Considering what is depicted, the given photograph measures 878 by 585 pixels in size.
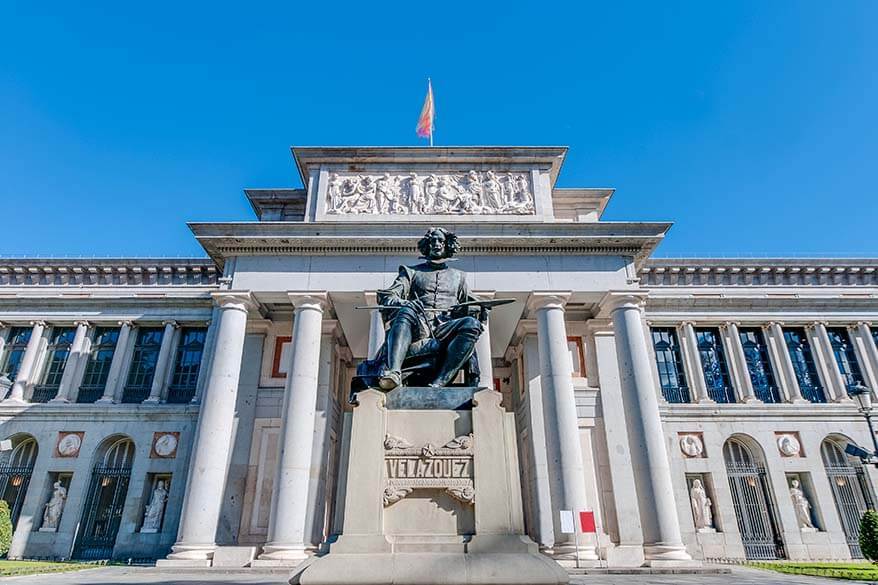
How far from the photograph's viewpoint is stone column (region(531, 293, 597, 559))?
17.5 m

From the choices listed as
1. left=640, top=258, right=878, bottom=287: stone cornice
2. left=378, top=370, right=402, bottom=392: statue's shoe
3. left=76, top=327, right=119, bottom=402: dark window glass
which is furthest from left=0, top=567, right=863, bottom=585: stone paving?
left=640, top=258, right=878, bottom=287: stone cornice

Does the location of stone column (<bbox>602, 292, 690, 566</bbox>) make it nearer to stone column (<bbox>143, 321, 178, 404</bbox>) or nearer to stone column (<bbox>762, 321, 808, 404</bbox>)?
stone column (<bbox>762, 321, 808, 404</bbox>)

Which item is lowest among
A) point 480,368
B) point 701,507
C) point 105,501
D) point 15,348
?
point 701,507

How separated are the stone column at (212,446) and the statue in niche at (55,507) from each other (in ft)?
34.3

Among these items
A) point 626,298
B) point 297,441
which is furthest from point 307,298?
point 626,298

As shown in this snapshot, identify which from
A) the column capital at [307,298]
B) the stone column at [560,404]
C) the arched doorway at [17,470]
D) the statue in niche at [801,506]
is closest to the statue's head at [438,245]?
the stone column at [560,404]

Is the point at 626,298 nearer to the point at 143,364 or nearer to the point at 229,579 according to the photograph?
the point at 229,579

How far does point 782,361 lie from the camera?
26688 mm

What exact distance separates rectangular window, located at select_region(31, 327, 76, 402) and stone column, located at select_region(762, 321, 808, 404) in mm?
35950

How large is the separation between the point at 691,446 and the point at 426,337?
74.9 feet

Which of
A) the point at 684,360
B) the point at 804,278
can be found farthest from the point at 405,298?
the point at 804,278

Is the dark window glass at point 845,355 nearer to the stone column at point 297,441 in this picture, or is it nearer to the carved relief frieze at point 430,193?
the carved relief frieze at point 430,193

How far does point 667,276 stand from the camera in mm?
27766

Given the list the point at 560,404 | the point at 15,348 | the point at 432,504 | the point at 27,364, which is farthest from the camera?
the point at 15,348
